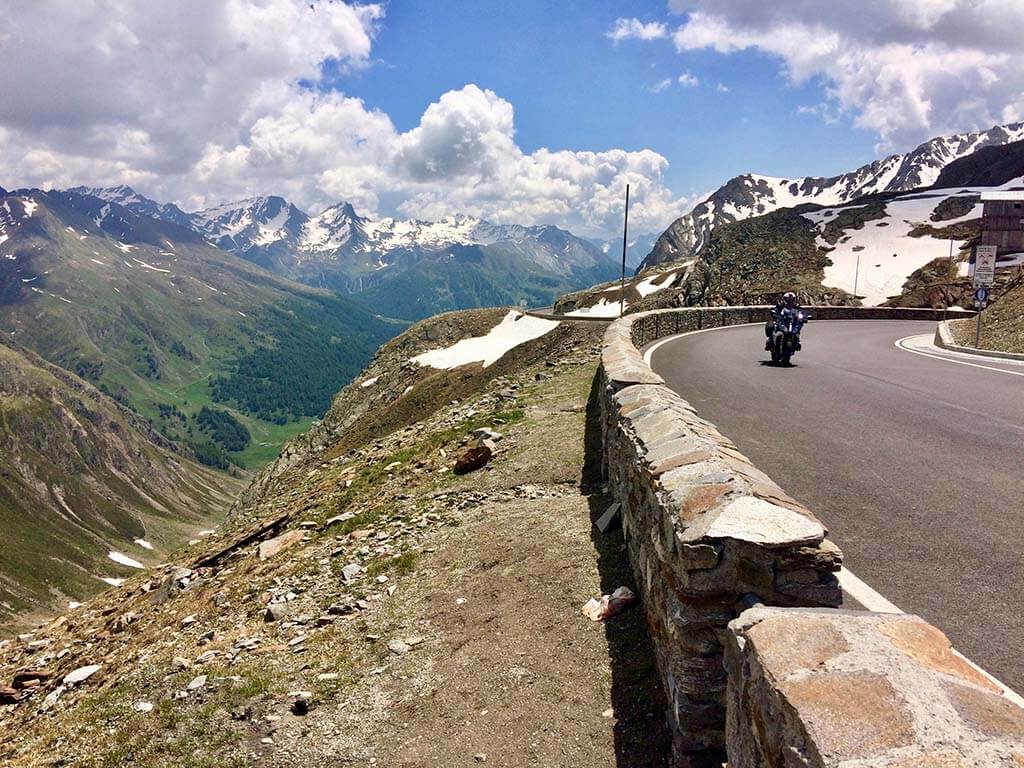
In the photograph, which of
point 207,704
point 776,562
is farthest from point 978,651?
point 207,704

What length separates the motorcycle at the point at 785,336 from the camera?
2103 centimetres

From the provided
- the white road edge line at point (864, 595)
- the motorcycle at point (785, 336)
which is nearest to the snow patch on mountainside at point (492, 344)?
the motorcycle at point (785, 336)

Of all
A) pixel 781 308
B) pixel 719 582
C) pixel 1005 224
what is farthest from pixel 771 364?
pixel 1005 224

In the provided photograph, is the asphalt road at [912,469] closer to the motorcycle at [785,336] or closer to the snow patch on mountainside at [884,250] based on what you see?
the motorcycle at [785,336]

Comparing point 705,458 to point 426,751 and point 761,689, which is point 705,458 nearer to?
point 761,689

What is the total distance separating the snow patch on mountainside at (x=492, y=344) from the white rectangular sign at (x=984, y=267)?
41522mm

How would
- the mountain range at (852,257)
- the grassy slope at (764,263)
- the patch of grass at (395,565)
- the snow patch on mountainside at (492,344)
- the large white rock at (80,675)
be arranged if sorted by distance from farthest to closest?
the snow patch on mountainside at (492,344) → the grassy slope at (764,263) → the mountain range at (852,257) → the large white rock at (80,675) → the patch of grass at (395,565)

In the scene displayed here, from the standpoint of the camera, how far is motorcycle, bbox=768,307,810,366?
2103 centimetres

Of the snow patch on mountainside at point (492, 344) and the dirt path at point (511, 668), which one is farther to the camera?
the snow patch on mountainside at point (492, 344)

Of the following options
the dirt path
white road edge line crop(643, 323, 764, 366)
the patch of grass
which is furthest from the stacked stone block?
white road edge line crop(643, 323, 764, 366)

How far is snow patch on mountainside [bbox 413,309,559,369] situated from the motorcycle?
41112 mm

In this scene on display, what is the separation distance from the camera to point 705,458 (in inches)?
216

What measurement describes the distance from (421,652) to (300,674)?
1.41 m

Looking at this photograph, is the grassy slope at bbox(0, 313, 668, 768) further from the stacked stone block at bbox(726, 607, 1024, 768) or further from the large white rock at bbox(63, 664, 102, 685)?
the stacked stone block at bbox(726, 607, 1024, 768)
